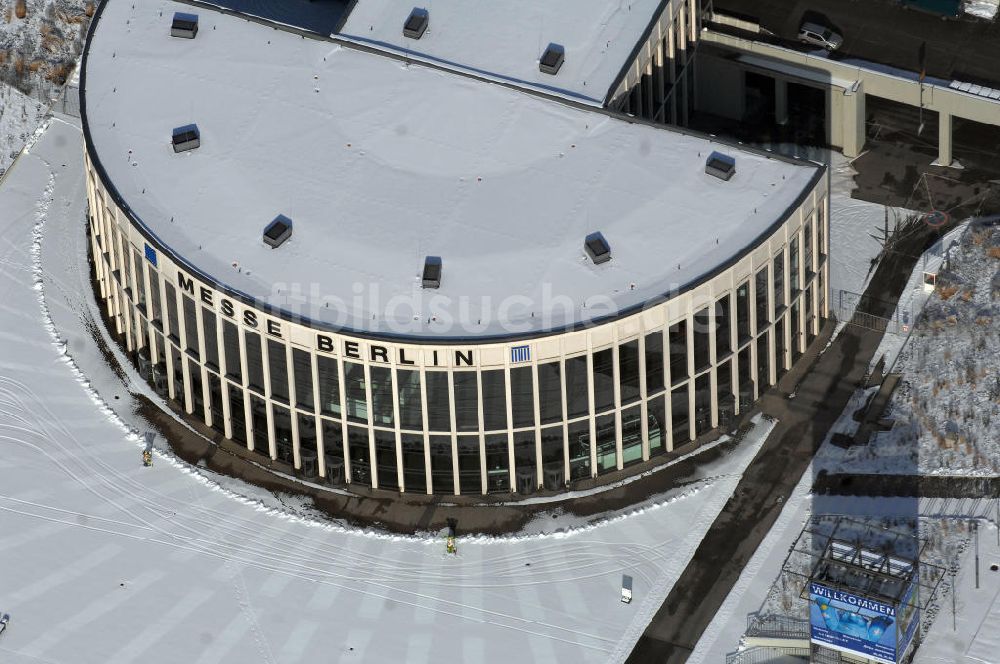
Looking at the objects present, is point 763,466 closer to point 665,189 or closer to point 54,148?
point 665,189

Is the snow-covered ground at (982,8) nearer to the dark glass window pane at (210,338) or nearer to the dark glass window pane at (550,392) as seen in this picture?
the dark glass window pane at (550,392)

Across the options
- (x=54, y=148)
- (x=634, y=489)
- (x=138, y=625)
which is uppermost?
(x=54, y=148)

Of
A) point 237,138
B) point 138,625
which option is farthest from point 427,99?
point 138,625

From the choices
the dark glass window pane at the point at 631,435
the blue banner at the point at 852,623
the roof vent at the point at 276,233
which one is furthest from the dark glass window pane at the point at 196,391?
the blue banner at the point at 852,623

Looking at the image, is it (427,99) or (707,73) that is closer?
(427,99)

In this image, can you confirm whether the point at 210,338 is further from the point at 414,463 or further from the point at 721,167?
the point at 721,167

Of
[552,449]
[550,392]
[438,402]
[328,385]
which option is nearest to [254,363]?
[328,385]
